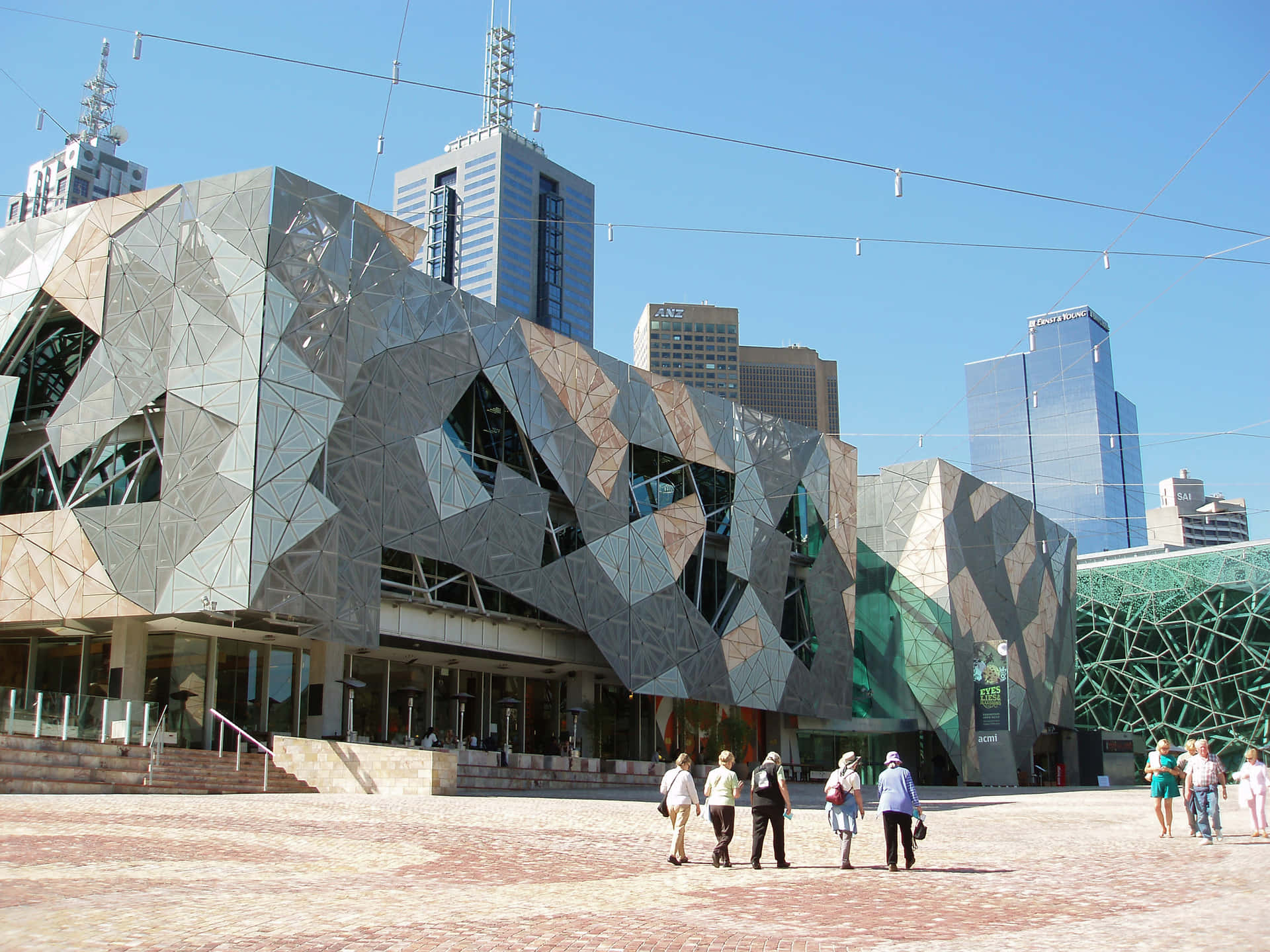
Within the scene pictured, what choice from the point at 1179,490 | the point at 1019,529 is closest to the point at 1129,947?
the point at 1019,529

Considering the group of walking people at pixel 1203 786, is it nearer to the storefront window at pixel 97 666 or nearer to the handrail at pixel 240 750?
the handrail at pixel 240 750

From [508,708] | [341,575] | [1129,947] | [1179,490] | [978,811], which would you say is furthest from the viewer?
[1179,490]

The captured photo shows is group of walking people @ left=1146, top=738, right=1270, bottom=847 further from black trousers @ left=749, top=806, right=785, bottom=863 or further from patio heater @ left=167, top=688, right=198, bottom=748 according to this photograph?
patio heater @ left=167, top=688, right=198, bottom=748

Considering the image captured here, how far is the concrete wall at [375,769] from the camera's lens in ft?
85.4

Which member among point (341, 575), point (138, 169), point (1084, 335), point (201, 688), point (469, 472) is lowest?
point (201, 688)

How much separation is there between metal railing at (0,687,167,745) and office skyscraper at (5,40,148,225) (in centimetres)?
14896

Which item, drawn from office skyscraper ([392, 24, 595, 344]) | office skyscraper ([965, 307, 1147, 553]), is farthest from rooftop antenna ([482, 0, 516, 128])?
office skyscraper ([965, 307, 1147, 553])

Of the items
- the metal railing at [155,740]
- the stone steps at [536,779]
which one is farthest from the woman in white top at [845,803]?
the stone steps at [536,779]

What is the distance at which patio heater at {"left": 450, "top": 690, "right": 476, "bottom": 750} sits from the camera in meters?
39.6

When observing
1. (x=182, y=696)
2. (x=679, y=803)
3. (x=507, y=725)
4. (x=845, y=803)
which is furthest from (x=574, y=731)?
(x=679, y=803)

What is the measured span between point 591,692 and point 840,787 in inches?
1180

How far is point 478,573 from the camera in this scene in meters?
35.5

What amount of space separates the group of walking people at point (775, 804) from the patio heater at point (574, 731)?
25265mm

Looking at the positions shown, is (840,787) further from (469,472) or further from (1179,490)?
(1179,490)
